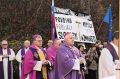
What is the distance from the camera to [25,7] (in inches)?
880

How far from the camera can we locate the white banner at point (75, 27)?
588 inches

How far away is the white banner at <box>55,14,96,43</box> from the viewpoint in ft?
49.0

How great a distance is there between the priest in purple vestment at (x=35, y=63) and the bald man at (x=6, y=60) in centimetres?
394

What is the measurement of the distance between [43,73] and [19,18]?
10771 mm

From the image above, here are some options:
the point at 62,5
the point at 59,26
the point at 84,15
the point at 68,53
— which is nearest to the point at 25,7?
the point at 62,5

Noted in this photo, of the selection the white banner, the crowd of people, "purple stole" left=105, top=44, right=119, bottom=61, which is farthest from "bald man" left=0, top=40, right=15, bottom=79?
"purple stole" left=105, top=44, right=119, bottom=61

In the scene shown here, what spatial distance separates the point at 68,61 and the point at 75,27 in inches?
218

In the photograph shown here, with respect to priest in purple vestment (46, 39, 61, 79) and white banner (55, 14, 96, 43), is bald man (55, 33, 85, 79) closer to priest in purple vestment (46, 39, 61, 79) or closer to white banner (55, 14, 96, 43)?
priest in purple vestment (46, 39, 61, 79)

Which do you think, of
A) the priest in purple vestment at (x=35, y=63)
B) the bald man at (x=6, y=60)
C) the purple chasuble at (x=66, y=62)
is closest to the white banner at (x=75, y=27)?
the bald man at (x=6, y=60)

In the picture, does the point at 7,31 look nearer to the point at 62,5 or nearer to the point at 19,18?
the point at 19,18

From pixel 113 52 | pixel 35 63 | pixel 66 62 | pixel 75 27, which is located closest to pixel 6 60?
pixel 75 27

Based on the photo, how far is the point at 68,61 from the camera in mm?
10352

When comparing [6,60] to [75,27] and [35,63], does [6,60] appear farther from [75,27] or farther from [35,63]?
[35,63]

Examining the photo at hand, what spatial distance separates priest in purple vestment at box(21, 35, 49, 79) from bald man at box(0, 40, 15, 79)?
394 cm
